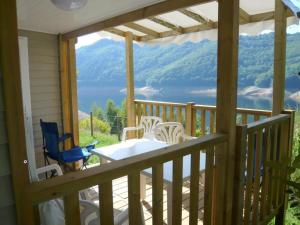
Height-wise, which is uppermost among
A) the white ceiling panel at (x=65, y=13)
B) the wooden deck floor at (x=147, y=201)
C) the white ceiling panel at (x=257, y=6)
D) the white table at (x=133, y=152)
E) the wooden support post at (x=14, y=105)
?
the white ceiling panel at (x=257, y=6)

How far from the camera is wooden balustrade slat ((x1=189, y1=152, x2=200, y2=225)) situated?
1.59m

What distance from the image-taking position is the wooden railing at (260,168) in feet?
6.24

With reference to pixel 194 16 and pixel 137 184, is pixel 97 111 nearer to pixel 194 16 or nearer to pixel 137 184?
pixel 194 16

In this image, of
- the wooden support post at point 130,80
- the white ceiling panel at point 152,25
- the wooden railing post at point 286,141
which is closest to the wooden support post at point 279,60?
the wooden railing post at point 286,141

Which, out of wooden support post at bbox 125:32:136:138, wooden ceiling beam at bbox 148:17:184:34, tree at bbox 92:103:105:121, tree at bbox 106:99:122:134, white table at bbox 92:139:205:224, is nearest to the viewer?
white table at bbox 92:139:205:224

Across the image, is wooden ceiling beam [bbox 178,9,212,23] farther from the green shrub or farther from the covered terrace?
the green shrub

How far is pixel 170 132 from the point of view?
161 inches

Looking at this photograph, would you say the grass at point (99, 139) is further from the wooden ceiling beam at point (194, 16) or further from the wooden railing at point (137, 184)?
the wooden railing at point (137, 184)

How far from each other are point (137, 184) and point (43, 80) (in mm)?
3503

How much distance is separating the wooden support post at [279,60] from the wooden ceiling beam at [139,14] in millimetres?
997

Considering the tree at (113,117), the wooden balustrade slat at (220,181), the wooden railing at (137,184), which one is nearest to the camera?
the wooden railing at (137,184)

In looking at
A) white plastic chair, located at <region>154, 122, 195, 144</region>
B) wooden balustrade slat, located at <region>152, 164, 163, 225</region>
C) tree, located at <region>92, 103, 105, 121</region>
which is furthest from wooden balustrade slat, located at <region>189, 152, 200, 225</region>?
tree, located at <region>92, 103, 105, 121</region>

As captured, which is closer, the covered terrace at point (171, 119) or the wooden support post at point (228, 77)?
the covered terrace at point (171, 119)

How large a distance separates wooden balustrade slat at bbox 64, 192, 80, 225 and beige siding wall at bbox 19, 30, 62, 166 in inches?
135
